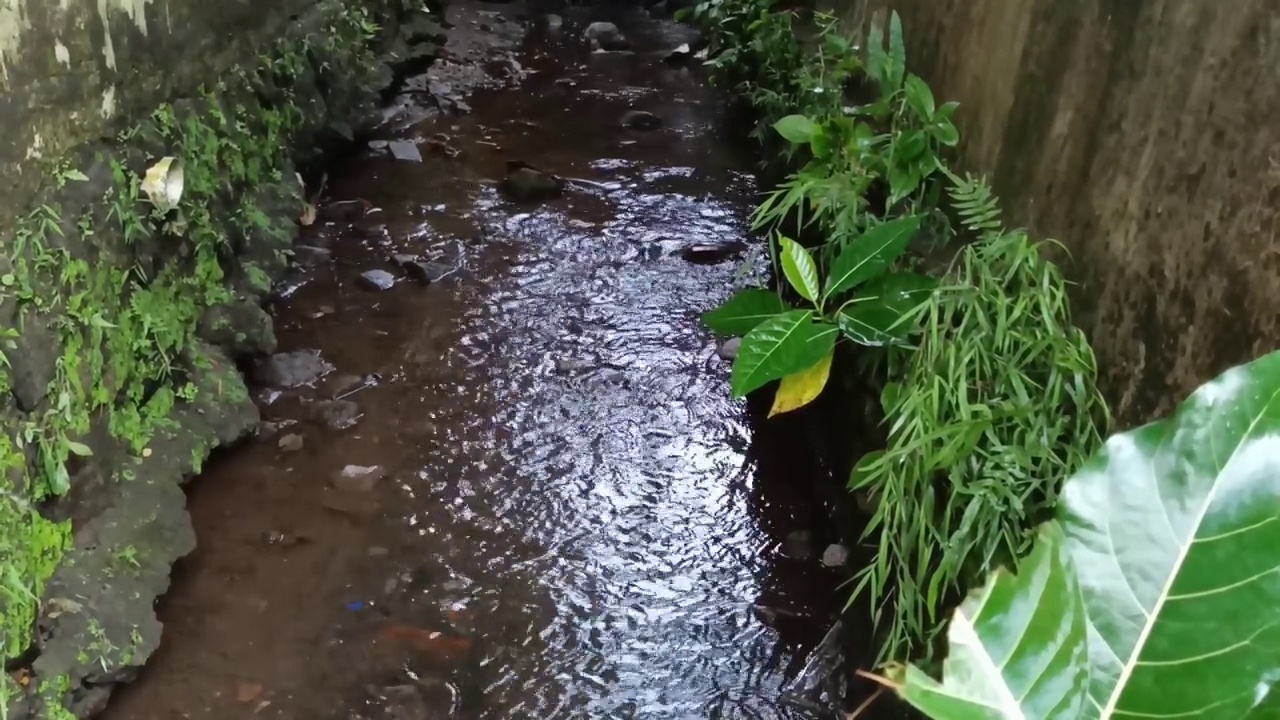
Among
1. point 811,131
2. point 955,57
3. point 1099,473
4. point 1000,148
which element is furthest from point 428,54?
point 1099,473

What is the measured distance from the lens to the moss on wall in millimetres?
2143

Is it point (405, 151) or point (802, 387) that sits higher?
point (802, 387)

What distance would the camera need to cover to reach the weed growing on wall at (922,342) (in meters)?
1.95

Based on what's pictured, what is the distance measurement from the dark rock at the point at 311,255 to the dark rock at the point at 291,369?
0.71m

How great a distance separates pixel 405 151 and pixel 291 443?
8.38 ft

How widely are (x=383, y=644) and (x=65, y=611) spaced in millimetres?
750

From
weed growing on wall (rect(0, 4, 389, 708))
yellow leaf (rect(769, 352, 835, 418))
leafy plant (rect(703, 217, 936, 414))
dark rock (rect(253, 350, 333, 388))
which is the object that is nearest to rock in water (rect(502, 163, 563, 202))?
weed growing on wall (rect(0, 4, 389, 708))

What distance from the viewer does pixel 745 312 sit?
2.82 m

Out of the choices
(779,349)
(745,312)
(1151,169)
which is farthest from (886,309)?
(1151,169)

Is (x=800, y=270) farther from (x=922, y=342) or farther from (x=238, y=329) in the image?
(x=238, y=329)

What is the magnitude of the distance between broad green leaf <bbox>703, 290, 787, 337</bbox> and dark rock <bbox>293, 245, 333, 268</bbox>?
2085mm

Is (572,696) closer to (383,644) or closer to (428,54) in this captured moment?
(383,644)

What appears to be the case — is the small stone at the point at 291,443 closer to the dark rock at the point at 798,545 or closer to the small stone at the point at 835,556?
the dark rock at the point at 798,545

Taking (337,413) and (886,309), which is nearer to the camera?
(886,309)
